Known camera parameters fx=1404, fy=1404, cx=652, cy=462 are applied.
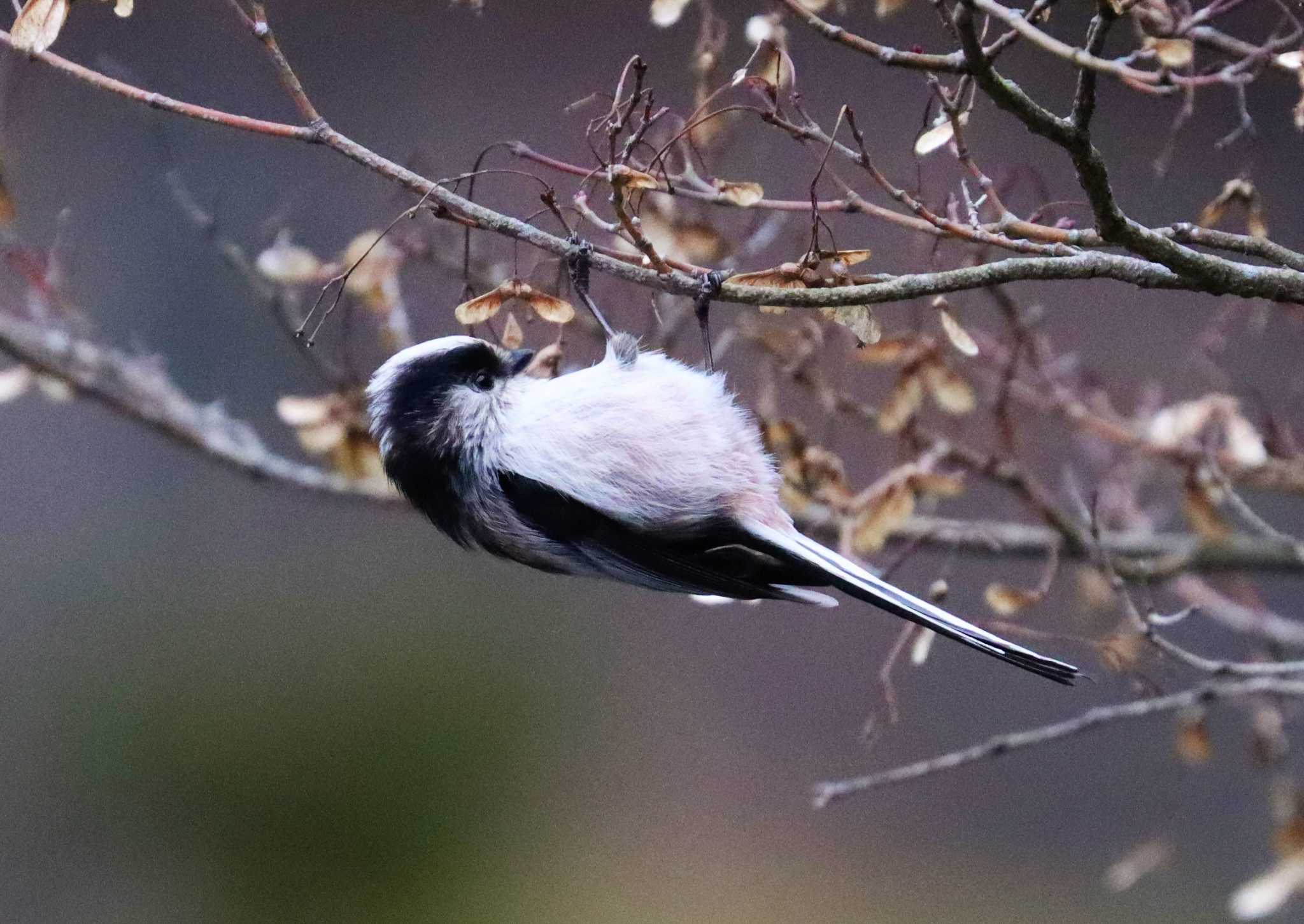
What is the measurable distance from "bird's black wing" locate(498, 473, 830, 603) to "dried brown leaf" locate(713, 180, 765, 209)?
0.41 m

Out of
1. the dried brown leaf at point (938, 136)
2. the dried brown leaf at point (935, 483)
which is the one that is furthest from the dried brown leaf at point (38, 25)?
the dried brown leaf at point (935, 483)

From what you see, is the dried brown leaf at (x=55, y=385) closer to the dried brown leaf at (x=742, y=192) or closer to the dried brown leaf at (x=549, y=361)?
the dried brown leaf at (x=549, y=361)

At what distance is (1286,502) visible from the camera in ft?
10.1

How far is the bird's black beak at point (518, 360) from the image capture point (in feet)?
5.43

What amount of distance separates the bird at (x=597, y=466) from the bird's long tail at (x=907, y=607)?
40 mm

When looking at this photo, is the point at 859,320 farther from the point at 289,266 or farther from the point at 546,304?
the point at 289,266

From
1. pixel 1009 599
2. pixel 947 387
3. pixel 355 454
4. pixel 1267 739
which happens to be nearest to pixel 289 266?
pixel 355 454

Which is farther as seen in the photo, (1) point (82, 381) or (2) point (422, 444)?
(1) point (82, 381)

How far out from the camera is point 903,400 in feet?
5.80

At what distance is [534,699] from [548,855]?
0.39m

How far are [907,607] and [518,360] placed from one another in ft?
1.83

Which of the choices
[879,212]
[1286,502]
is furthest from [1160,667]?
[1286,502]

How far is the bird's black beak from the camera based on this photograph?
1.66m

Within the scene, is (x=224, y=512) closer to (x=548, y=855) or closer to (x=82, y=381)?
(x=548, y=855)
